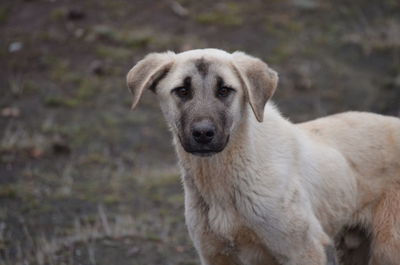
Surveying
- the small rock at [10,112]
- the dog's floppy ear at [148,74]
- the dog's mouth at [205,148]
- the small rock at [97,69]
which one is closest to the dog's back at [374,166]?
the dog's mouth at [205,148]

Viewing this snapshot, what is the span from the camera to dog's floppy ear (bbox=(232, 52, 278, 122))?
5.46 m

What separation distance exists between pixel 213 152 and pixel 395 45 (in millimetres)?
10084

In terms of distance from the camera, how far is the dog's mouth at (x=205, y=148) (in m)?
5.32

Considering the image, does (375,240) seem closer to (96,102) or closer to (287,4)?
(96,102)

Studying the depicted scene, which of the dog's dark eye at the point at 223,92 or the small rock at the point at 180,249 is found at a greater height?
the dog's dark eye at the point at 223,92

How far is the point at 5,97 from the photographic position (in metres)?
14.0

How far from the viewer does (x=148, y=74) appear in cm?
568

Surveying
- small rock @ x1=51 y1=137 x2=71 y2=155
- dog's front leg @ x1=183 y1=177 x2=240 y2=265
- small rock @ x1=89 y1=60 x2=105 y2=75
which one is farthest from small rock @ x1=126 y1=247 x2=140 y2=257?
small rock @ x1=89 y1=60 x2=105 y2=75

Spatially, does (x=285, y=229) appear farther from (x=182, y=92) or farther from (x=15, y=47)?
(x=15, y=47)

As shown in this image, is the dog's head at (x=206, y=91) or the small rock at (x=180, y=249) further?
the small rock at (x=180, y=249)

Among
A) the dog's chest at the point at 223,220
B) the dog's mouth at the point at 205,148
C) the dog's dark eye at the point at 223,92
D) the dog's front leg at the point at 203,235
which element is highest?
the dog's dark eye at the point at 223,92

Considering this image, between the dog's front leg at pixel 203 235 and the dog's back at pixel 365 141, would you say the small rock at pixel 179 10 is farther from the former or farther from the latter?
the dog's front leg at pixel 203 235

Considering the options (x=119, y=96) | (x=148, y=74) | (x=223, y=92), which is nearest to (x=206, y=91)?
(x=223, y=92)

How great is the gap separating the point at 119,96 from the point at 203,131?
896cm
